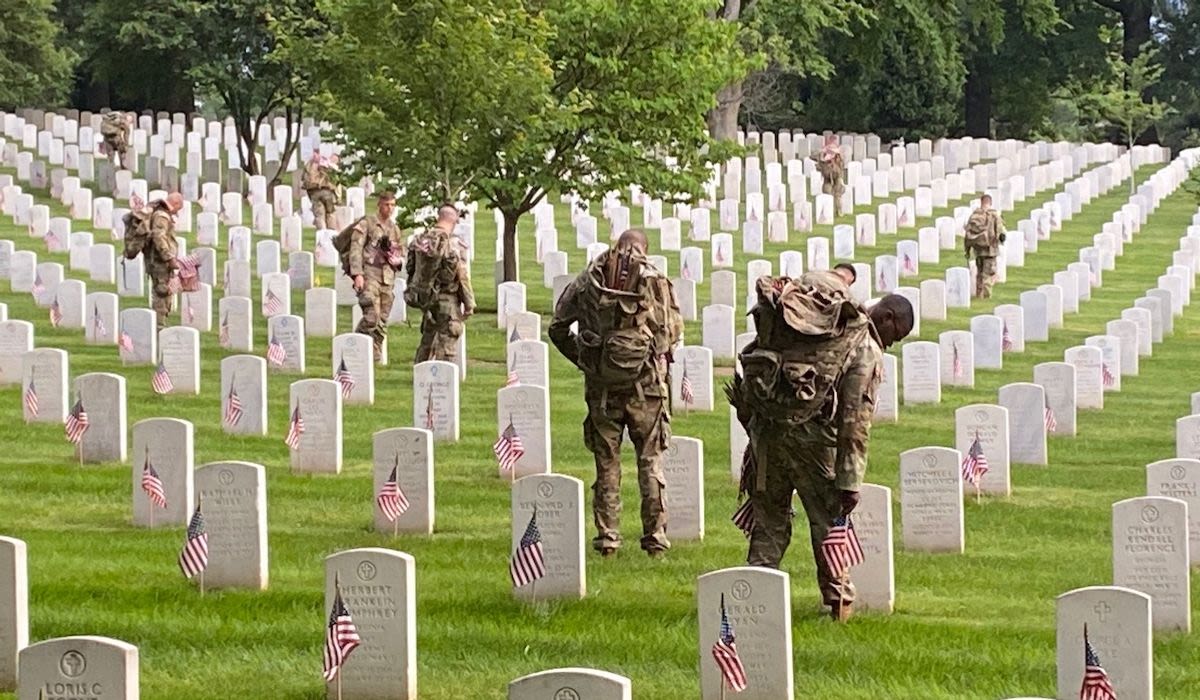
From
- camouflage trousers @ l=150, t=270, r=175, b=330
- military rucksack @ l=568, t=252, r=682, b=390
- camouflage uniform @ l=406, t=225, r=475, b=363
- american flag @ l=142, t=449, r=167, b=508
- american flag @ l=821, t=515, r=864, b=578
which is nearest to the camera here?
american flag @ l=821, t=515, r=864, b=578

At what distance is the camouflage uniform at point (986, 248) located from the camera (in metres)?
30.4

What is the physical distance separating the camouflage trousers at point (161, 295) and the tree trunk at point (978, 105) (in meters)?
40.7

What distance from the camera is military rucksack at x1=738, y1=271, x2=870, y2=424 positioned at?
10.8 metres

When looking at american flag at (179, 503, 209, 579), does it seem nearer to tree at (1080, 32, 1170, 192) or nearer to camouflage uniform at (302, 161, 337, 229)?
camouflage uniform at (302, 161, 337, 229)

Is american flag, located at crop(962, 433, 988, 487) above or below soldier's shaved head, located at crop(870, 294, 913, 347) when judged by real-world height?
below

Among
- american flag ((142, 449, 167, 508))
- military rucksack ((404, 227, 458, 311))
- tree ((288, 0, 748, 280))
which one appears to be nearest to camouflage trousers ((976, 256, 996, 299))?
tree ((288, 0, 748, 280))

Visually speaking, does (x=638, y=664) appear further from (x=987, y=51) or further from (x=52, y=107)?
(x=987, y=51)

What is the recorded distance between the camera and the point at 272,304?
82.7ft

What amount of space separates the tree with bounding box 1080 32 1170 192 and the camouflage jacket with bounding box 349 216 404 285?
29.5 m

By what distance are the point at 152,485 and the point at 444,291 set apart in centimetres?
672

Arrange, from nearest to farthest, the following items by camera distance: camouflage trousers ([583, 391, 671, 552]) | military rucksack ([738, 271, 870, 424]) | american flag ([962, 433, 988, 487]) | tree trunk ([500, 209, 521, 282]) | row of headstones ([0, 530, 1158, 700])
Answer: row of headstones ([0, 530, 1158, 700]) < military rucksack ([738, 271, 870, 424]) < camouflage trousers ([583, 391, 671, 552]) < american flag ([962, 433, 988, 487]) < tree trunk ([500, 209, 521, 282])

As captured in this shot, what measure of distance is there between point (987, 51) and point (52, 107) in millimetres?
23538

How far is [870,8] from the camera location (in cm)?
4869

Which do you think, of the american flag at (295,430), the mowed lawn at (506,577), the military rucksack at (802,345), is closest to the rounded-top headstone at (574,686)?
the mowed lawn at (506,577)
